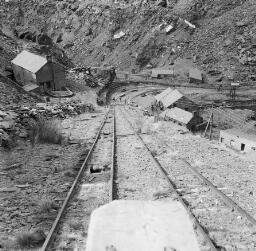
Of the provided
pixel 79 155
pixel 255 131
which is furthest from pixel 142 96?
pixel 79 155

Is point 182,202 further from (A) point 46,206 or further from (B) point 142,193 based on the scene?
(A) point 46,206

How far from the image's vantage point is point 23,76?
127ft

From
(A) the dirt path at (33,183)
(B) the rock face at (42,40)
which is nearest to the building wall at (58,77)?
(B) the rock face at (42,40)

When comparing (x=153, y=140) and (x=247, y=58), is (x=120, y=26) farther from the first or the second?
(x=153, y=140)

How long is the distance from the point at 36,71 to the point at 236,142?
2227 cm

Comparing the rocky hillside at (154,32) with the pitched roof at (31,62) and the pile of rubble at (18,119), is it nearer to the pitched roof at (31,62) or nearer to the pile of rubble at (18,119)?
the pitched roof at (31,62)

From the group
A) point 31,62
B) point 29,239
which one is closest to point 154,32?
point 31,62

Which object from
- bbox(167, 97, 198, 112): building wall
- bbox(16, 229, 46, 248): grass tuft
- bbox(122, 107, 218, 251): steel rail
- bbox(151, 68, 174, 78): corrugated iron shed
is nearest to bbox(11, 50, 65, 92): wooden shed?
bbox(167, 97, 198, 112): building wall

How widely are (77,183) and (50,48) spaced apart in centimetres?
5207

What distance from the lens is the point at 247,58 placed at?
6334 centimetres

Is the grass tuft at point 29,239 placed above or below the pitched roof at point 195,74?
below

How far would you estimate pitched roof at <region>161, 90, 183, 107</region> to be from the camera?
42.9 m

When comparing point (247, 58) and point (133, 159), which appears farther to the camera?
point (247, 58)

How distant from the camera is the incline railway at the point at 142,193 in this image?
721cm
